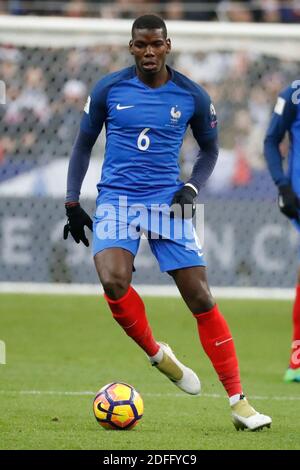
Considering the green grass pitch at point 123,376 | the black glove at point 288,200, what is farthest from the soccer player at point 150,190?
the black glove at point 288,200

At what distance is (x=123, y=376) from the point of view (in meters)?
9.36

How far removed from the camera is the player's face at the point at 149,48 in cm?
652

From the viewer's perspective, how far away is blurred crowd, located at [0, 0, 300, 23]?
15805 millimetres

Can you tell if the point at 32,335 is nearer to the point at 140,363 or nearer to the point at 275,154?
the point at 140,363

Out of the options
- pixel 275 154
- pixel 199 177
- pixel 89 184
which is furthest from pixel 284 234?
pixel 199 177

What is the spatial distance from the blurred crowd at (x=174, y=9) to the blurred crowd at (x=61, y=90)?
2.52m

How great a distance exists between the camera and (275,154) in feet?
29.1

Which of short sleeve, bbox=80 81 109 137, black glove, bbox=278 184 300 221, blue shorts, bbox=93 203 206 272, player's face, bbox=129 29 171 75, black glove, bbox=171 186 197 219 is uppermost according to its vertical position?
player's face, bbox=129 29 171 75

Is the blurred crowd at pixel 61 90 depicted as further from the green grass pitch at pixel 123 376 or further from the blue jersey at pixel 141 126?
the blue jersey at pixel 141 126

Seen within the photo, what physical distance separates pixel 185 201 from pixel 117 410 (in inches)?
47.1

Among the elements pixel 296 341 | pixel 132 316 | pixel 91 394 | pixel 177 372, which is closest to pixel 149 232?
pixel 132 316

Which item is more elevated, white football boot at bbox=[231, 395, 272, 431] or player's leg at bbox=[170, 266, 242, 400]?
player's leg at bbox=[170, 266, 242, 400]

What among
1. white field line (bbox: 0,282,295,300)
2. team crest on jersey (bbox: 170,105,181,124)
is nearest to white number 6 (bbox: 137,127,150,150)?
team crest on jersey (bbox: 170,105,181,124)

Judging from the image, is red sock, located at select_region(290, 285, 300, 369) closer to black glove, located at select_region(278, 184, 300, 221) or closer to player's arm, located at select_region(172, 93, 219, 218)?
black glove, located at select_region(278, 184, 300, 221)
